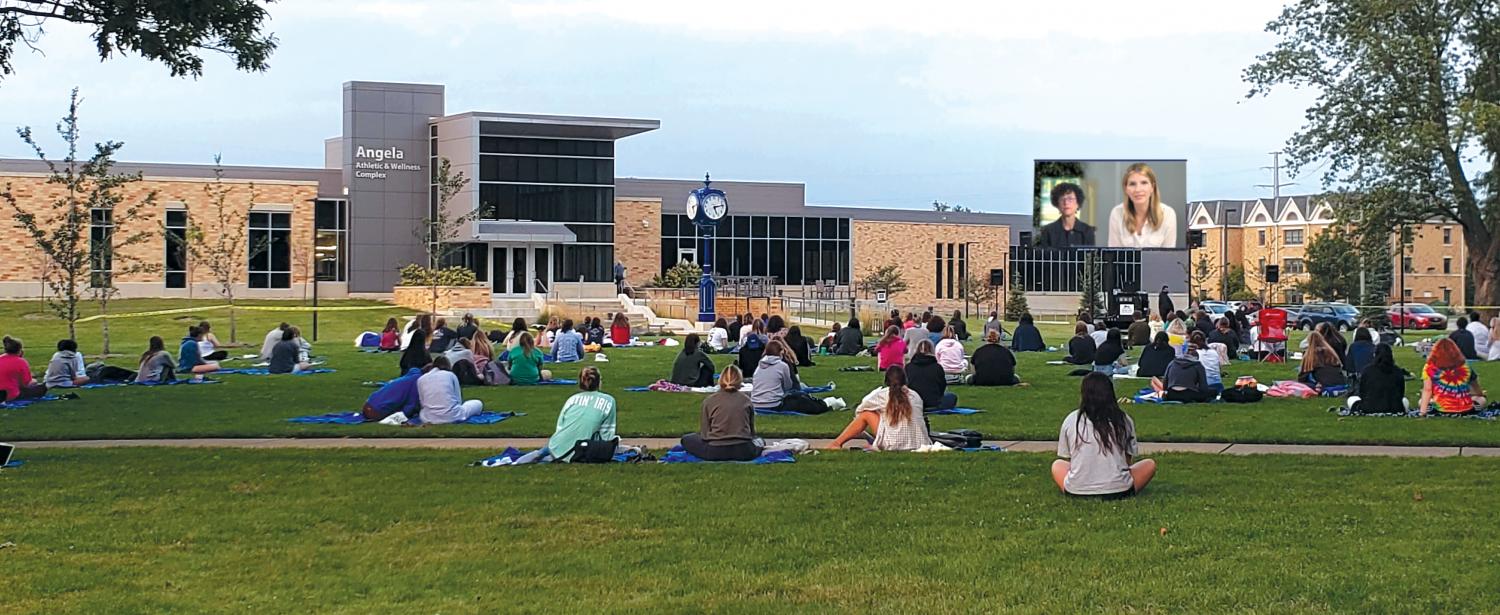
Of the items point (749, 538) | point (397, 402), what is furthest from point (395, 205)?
point (749, 538)

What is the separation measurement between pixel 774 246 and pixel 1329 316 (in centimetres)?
3154

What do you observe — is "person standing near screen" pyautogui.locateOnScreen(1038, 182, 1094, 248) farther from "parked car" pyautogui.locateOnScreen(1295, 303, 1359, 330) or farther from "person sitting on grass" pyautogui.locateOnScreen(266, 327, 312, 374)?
"person sitting on grass" pyautogui.locateOnScreen(266, 327, 312, 374)

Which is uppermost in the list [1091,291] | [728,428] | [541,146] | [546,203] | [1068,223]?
[541,146]

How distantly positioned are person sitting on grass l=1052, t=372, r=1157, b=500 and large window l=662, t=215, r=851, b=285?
66455 millimetres

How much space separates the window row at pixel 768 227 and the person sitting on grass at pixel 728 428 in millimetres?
63564

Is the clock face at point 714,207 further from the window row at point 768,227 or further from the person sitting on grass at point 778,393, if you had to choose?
the person sitting on grass at point 778,393

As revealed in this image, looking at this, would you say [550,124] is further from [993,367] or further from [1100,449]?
[1100,449]

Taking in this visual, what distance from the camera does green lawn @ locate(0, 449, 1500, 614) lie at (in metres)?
8.53

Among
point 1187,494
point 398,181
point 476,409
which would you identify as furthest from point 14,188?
point 1187,494

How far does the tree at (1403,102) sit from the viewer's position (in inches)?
1865

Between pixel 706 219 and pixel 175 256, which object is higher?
pixel 706 219

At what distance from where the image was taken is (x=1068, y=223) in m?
58.9

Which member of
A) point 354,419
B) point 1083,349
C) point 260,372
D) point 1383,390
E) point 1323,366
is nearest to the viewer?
point 1383,390

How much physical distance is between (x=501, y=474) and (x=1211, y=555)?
6590mm
